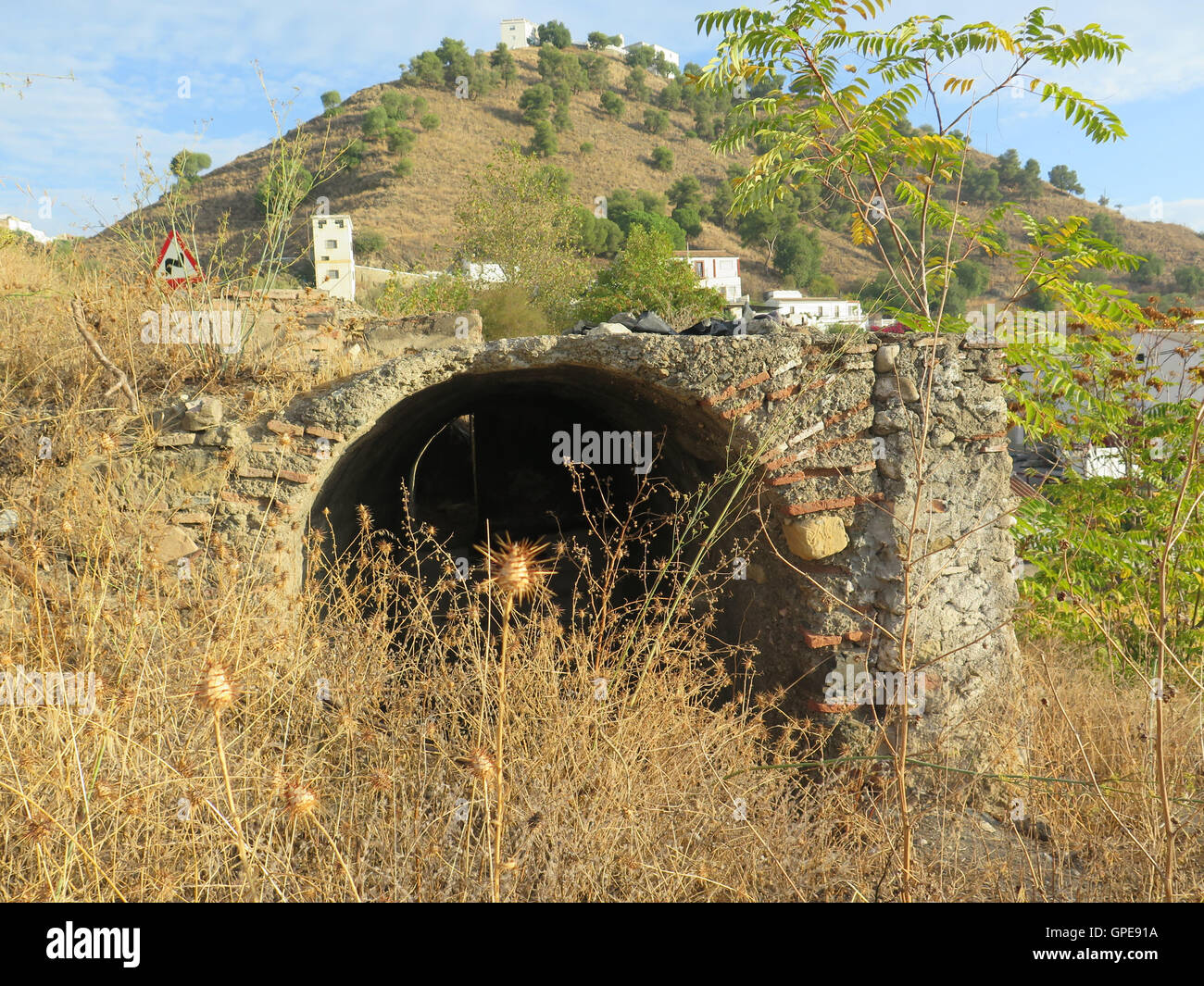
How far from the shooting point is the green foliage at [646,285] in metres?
23.1

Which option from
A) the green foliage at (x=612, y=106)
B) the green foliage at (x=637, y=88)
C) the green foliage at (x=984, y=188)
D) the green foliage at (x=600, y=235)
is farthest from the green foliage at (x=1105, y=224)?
the green foliage at (x=637, y=88)

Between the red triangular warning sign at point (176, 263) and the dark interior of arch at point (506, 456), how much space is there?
160 cm

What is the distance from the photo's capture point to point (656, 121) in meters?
61.1

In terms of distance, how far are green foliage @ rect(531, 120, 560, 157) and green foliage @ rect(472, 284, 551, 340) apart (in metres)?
37.4

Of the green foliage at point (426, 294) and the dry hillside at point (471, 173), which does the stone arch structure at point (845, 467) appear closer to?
the green foliage at point (426, 294)

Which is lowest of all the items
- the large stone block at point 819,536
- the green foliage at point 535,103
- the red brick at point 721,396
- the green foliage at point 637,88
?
the large stone block at point 819,536

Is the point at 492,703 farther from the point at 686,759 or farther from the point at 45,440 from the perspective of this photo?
the point at 45,440

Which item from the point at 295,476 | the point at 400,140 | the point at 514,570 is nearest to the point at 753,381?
the point at 295,476

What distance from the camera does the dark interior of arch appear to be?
5633 millimetres

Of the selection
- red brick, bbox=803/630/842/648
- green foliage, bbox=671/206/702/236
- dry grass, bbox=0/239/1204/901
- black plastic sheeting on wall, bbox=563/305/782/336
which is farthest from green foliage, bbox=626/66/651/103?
red brick, bbox=803/630/842/648

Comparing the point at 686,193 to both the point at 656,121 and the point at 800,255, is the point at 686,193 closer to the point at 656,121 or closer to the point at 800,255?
the point at 800,255

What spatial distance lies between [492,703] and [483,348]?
2.04 metres

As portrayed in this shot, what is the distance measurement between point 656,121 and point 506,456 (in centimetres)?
5787

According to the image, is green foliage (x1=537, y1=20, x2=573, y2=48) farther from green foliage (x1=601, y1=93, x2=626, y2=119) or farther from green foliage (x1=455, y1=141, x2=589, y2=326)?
green foliage (x1=455, y1=141, x2=589, y2=326)
